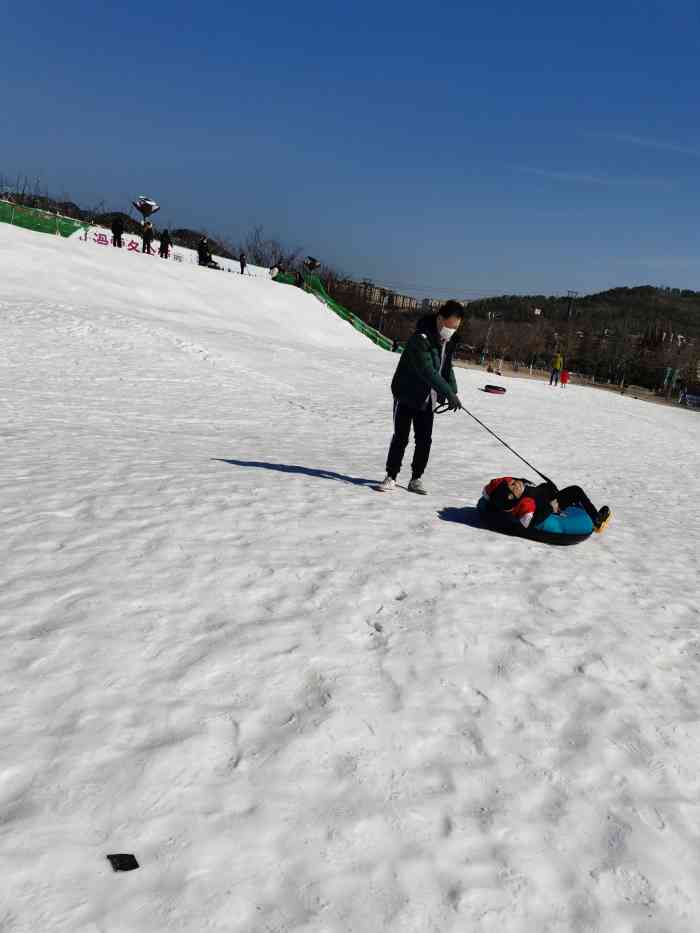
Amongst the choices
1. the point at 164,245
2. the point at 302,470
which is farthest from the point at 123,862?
the point at 164,245

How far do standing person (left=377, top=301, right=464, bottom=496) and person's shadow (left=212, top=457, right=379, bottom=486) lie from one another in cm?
117

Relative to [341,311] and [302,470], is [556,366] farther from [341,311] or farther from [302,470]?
[302,470]

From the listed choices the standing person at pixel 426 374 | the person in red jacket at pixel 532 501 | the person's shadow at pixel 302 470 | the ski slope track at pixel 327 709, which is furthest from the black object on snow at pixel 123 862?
the person's shadow at pixel 302 470

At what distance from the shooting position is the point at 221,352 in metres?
20.4

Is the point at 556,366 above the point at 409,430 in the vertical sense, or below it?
above

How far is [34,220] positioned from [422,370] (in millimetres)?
29663

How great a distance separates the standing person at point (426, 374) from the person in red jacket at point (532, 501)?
0.98 metres

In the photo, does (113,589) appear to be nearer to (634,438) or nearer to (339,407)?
(339,407)

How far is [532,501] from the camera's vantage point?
22.4ft

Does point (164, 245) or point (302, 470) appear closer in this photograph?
point (302, 470)

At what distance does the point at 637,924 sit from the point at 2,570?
4345 mm

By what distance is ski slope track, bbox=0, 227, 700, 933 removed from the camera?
8.39 ft

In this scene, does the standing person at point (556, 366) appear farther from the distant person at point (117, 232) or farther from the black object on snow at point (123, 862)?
the black object on snow at point (123, 862)

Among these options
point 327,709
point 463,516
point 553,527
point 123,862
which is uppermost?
point 553,527
